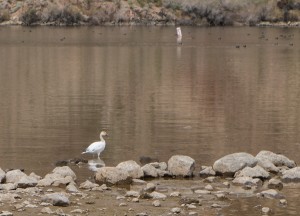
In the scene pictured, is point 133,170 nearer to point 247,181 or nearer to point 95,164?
point 95,164

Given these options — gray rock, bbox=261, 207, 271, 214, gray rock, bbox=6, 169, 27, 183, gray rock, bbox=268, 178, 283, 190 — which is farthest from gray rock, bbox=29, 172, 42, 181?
gray rock, bbox=261, 207, 271, 214

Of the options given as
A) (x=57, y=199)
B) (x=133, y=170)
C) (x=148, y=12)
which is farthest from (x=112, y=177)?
(x=148, y=12)

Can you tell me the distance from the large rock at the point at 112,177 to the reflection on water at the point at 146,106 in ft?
7.90

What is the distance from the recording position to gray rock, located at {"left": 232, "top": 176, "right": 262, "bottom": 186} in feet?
70.8

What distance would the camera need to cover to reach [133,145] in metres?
27.6

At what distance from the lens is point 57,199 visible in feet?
→ 61.5

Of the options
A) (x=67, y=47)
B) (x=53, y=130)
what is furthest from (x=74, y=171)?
(x=67, y=47)

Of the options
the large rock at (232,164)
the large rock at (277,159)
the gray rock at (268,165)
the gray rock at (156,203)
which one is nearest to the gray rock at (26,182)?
the gray rock at (156,203)

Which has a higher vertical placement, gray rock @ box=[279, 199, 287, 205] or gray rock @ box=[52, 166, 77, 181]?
gray rock @ box=[52, 166, 77, 181]

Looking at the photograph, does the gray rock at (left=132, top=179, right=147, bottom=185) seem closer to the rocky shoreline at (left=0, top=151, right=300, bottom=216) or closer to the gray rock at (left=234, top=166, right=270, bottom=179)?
the rocky shoreline at (left=0, top=151, right=300, bottom=216)

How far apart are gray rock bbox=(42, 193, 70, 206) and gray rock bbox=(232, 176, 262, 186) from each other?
4858mm

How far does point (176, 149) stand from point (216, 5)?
12725 cm

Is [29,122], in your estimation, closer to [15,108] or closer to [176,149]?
[15,108]

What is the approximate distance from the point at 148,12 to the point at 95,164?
125m
